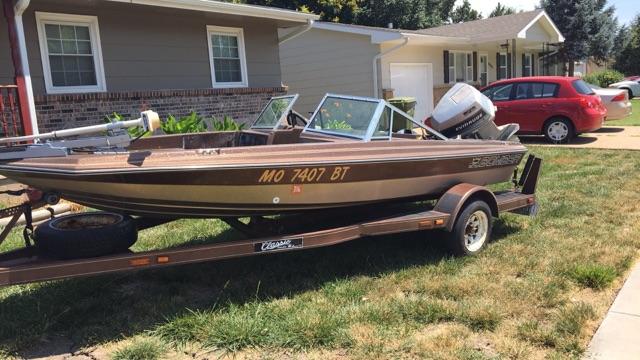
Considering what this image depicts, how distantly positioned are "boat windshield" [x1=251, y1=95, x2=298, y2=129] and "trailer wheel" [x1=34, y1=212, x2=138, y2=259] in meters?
2.09

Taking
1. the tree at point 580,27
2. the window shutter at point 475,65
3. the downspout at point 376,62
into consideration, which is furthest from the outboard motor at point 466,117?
the tree at point 580,27

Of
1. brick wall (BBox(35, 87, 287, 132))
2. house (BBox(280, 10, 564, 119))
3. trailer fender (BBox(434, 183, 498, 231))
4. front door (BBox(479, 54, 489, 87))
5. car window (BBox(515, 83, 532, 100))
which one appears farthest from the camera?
front door (BBox(479, 54, 489, 87))

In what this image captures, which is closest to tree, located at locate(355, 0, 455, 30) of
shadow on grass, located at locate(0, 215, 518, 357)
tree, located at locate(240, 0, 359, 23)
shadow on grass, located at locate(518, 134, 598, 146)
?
tree, located at locate(240, 0, 359, 23)

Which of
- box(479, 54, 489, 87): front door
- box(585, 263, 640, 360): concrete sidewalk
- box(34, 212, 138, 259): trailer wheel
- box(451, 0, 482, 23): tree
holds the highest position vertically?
box(451, 0, 482, 23): tree

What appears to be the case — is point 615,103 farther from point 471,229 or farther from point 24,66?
point 24,66

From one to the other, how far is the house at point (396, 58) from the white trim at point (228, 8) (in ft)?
13.6

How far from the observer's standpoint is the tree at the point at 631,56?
140 ft

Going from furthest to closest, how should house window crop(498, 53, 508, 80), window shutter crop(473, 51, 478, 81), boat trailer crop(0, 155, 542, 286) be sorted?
house window crop(498, 53, 508, 80)
window shutter crop(473, 51, 478, 81)
boat trailer crop(0, 155, 542, 286)

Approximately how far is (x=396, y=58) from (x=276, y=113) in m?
12.6

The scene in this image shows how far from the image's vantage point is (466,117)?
6.00m

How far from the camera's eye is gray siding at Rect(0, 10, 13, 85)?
8570 millimetres

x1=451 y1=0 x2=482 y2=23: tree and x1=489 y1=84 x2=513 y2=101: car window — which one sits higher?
x1=451 y1=0 x2=482 y2=23: tree

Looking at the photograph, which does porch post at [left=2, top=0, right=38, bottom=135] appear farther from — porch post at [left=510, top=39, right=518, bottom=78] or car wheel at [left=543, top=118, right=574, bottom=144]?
porch post at [left=510, top=39, right=518, bottom=78]

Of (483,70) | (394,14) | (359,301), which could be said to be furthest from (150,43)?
(394,14)
